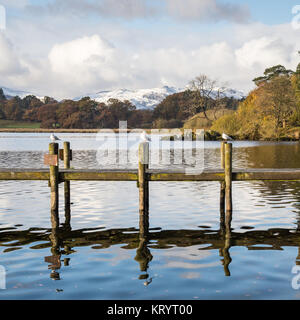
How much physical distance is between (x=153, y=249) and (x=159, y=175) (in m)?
3.99

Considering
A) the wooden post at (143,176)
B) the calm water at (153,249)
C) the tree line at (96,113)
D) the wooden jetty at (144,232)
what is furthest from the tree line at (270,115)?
the tree line at (96,113)

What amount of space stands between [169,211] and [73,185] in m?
8.79

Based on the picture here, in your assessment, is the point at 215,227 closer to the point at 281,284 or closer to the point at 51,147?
the point at 281,284

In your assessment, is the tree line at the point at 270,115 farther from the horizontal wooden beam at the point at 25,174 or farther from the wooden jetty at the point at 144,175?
the horizontal wooden beam at the point at 25,174

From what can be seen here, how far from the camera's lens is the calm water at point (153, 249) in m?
10.2

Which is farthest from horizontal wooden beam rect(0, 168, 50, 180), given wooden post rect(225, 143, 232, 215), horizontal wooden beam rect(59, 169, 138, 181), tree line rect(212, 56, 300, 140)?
tree line rect(212, 56, 300, 140)

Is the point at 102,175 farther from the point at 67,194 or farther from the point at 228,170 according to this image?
the point at 228,170

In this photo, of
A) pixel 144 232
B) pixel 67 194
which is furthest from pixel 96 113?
pixel 144 232

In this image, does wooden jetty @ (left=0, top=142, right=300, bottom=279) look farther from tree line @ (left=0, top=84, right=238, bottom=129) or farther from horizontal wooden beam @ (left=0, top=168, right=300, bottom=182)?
tree line @ (left=0, top=84, right=238, bottom=129)

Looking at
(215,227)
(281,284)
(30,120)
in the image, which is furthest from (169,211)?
(30,120)

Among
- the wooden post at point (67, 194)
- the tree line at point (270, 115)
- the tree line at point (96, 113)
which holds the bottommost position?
the wooden post at point (67, 194)

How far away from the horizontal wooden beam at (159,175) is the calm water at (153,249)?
1588 millimetres

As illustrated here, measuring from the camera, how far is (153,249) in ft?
43.5

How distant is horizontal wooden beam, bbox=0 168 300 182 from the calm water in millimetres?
1588
